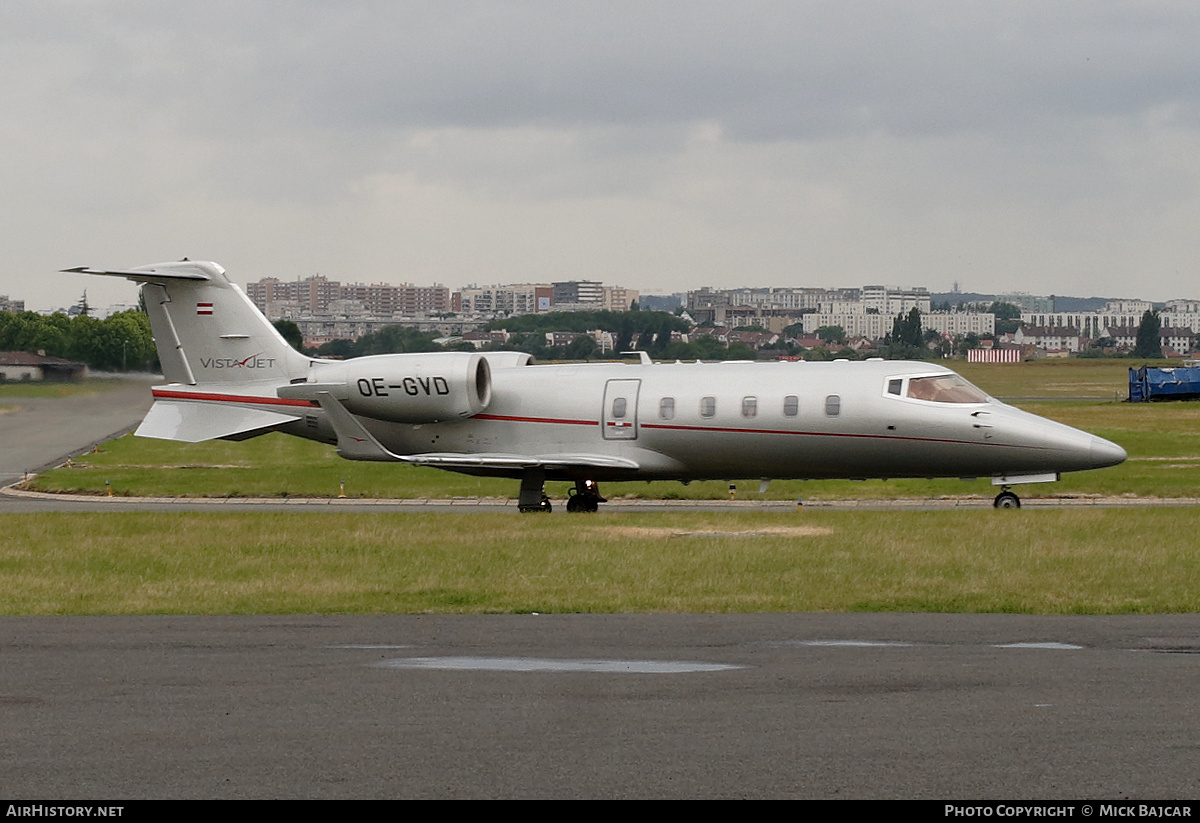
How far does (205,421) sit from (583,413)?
811cm

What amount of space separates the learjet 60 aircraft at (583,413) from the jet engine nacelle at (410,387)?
3cm

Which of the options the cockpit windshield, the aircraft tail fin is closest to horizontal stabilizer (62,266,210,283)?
the aircraft tail fin

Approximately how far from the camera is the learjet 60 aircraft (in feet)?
93.6

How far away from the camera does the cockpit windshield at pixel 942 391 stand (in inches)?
1130

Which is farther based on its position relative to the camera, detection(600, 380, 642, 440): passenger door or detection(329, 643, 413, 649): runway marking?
detection(600, 380, 642, 440): passenger door

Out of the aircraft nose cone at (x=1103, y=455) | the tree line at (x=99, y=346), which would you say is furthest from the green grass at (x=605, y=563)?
the tree line at (x=99, y=346)

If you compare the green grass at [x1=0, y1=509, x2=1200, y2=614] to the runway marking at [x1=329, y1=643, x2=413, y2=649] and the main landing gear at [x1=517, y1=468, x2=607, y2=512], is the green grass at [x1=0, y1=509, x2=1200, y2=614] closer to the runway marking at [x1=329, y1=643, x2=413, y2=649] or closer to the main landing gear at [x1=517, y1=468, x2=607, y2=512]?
the runway marking at [x1=329, y1=643, x2=413, y2=649]

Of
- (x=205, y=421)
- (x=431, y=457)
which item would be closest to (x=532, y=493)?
(x=431, y=457)

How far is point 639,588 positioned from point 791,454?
1194cm

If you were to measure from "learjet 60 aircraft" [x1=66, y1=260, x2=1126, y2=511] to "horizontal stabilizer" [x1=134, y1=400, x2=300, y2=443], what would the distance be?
29mm

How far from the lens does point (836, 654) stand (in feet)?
42.8

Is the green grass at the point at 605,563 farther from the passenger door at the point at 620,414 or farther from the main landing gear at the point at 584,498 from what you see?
the main landing gear at the point at 584,498

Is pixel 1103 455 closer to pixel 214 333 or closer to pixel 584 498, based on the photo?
pixel 584 498

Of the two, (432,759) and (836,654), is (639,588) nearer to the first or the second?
(836,654)
